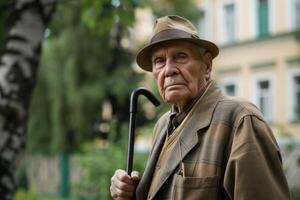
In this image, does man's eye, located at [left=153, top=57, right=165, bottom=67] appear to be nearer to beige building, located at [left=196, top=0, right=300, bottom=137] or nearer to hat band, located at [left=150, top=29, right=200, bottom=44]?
hat band, located at [left=150, top=29, right=200, bottom=44]

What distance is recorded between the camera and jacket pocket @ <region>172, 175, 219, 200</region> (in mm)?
2416

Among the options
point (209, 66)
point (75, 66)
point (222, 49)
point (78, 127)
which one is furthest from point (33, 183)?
point (209, 66)

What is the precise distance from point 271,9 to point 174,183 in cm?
2152

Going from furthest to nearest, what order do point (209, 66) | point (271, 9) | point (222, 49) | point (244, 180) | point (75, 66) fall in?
point (222, 49) < point (271, 9) < point (75, 66) < point (209, 66) < point (244, 180)

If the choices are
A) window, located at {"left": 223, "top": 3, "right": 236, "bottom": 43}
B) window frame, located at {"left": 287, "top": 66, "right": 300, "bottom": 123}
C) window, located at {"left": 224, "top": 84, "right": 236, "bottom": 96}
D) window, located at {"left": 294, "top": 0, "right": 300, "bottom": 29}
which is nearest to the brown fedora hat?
window frame, located at {"left": 287, "top": 66, "right": 300, "bottom": 123}

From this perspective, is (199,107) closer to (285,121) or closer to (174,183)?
(174,183)

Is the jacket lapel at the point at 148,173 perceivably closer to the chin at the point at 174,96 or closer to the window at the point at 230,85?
the chin at the point at 174,96

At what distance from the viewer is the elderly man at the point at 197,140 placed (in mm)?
2344

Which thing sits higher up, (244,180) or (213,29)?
(213,29)

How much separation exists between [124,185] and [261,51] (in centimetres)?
2180

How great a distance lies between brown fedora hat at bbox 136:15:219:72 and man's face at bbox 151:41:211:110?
1.2 inches

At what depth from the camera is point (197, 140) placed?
8.39 feet

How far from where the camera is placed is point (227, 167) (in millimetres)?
2393

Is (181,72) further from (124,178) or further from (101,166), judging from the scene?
(101,166)
